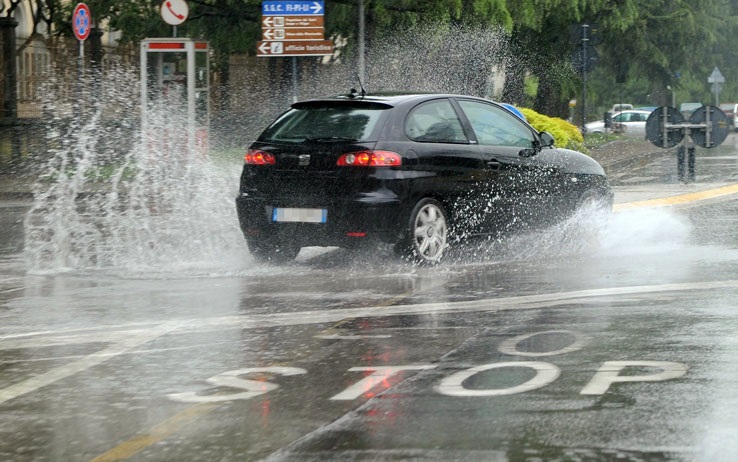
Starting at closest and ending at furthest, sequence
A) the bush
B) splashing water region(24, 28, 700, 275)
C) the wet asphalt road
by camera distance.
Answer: the wet asphalt road → splashing water region(24, 28, 700, 275) → the bush

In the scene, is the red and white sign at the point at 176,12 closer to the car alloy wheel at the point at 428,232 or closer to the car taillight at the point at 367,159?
the car alloy wheel at the point at 428,232

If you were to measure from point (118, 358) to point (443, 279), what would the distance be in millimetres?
3827

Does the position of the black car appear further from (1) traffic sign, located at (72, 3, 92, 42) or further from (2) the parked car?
(2) the parked car

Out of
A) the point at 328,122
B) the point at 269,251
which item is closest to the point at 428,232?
the point at 328,122

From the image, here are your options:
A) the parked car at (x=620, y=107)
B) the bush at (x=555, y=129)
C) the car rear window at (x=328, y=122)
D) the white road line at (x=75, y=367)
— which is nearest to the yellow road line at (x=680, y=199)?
the bush at (x=555, y=129)

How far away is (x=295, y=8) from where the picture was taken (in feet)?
76.5

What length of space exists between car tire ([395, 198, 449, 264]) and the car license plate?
0.65 meters

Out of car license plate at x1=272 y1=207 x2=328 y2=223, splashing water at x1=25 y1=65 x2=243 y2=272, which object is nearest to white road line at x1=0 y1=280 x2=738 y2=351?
car license plate at x1=272 y1=207 x2=328 y2=223

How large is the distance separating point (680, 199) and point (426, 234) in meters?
8.12

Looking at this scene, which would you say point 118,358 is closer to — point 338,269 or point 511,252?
point 338,269

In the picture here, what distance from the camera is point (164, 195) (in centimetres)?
2011

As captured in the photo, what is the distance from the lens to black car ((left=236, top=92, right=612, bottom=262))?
11422mm

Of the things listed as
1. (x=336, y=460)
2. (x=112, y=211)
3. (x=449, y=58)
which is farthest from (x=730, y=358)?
(x=449, y=58)

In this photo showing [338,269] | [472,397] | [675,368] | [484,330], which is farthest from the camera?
[338,269]
